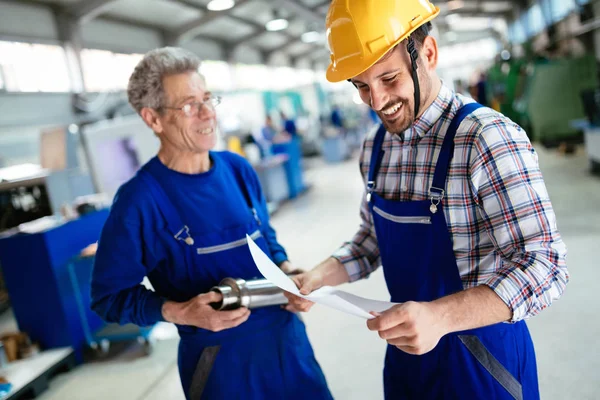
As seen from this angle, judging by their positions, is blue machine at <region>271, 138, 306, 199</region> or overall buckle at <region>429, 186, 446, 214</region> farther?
blue machine at <region>271, 138, 306, 199</region>

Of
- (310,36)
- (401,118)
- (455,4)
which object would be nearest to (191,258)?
(401,118)

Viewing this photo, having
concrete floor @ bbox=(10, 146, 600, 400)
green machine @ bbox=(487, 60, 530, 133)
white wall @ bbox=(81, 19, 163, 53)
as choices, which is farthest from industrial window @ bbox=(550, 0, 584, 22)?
white wall @ bbox=(81, 19, 163, 53)

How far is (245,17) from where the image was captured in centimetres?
1596

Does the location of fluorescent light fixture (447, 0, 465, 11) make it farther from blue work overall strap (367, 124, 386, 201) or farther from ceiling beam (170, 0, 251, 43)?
blue work overall strap (367, 124, 386, 201)

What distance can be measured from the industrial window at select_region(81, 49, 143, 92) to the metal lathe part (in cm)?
986

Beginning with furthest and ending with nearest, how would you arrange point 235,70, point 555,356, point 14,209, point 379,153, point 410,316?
point 235,70
point 14,209
point 555,356
point 379,153
point 410,316

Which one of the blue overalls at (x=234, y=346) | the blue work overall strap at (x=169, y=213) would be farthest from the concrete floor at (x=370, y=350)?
the blue work overall strap at (x=169, y=213)

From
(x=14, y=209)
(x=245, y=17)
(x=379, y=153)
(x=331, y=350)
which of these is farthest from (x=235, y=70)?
(x=379, y=153)

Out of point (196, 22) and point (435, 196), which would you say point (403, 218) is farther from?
point (196, 22)

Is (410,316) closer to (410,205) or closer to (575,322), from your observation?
(410,205)

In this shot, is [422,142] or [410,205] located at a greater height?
[422,142]

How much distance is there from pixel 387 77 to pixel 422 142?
214mm

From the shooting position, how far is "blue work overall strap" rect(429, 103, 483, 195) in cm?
117

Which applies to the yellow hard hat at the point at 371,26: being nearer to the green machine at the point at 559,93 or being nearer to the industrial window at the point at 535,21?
the green machine at the point at 559,93
